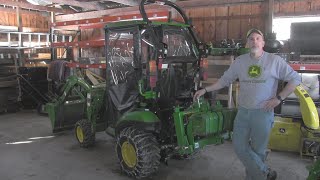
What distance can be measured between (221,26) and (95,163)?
14.6 ft

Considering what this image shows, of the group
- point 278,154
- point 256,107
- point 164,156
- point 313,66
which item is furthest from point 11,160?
point 313,66

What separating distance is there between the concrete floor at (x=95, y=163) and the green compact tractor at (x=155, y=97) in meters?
0.35

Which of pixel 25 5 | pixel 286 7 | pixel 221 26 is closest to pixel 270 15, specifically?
pixel 286 7

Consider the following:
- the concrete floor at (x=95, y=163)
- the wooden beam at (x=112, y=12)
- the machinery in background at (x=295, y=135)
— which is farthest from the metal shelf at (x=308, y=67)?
the wooden beam at (x=112, y=12)

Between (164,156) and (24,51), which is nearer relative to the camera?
(164,156)

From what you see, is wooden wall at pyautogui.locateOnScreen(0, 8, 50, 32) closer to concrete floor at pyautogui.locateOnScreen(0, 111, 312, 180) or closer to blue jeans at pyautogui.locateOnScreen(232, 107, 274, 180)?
concrete floor at pyautogui.locateOnScreen(0, 111, 312, 180)

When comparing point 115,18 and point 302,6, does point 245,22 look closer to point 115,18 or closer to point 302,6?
point 302,6

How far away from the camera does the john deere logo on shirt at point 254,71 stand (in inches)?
119

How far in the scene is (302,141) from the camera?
452cm

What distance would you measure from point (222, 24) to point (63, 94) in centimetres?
393

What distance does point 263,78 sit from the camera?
2998mm

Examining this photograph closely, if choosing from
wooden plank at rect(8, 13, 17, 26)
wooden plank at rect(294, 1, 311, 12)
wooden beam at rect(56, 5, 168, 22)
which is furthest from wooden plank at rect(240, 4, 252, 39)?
wooden plank at rect(8, 13, 17, 26)

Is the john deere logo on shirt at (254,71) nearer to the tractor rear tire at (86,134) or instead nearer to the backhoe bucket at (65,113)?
the tractor rear tire at (86,134)

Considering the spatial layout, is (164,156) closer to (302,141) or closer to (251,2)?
(302,141)
